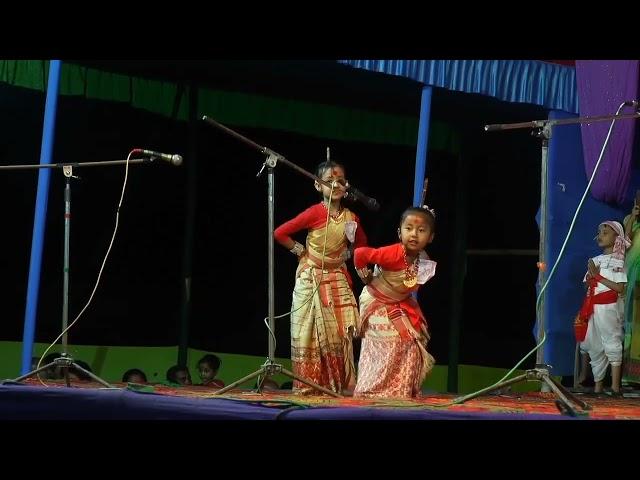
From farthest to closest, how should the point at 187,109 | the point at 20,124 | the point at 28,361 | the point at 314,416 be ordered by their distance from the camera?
the point at 187,109 → the point at 20,124 → the point at 28,361 → the point at 314,416

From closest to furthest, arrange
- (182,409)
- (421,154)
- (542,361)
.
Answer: (182,409) → (542,361) → (421,154)

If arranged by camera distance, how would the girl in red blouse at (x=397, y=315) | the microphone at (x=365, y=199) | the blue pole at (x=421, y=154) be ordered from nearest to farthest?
the microphone at (x=365, y=199)
the girl in red blouse at (x=397, y=315)
the blue pole at (x=421, y=154)

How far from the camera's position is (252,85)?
821 centimetres

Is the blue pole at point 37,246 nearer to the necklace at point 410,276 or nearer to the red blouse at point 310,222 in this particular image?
the red blouse at point 310,222

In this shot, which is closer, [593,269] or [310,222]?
[310,222]

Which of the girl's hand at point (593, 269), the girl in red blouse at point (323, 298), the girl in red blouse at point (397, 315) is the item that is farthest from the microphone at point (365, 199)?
the girl's hand at point (593, 269)

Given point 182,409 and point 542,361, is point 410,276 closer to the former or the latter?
point 542,361

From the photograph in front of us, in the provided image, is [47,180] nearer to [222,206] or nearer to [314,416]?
[222,206]

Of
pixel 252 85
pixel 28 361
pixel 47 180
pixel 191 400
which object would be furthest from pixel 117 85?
pixel 191 400

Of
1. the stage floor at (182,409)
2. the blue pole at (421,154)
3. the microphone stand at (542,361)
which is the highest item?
the blue pole at (421,154)

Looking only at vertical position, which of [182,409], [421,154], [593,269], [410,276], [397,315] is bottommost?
[182,409]

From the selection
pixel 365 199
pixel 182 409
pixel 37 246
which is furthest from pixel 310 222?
pixel 182 409

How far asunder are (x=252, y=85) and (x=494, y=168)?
7.04ft

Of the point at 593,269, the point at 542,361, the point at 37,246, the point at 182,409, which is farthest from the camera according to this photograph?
the point at 593,269
